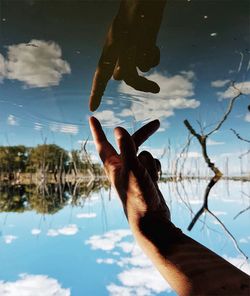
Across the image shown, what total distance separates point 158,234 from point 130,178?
8 centimetres

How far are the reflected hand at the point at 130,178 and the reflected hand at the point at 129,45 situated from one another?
0.38 meters

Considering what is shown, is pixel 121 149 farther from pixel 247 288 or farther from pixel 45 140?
pixel 45 140

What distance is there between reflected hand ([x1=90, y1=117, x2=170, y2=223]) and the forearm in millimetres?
17

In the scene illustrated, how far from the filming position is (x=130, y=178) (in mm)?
483

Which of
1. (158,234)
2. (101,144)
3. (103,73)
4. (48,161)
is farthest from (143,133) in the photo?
(48,161)

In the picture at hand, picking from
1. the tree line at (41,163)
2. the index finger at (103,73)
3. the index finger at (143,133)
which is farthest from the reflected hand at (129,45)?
the tree line at (41,163)

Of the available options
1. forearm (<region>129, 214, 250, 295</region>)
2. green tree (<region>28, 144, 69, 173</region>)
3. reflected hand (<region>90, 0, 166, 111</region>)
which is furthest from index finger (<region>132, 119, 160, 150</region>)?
green tree (<region>28, 144, 69, 173</region>)

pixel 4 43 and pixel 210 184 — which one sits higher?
pixel 4 43

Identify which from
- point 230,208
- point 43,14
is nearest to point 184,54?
point 43,14

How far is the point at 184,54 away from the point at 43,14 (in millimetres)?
1340

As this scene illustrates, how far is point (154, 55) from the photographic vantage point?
4.89ft

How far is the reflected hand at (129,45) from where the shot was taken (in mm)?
992

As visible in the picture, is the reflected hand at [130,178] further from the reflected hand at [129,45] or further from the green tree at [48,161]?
the green tree at [48,161]

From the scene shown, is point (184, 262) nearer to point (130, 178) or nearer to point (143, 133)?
point (130, 178)
